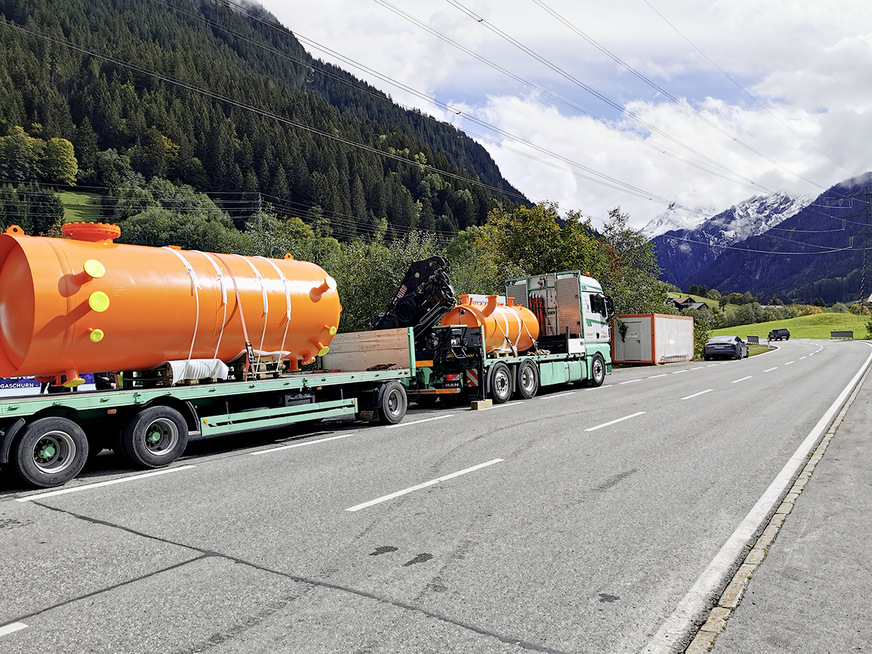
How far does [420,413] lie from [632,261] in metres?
33.2

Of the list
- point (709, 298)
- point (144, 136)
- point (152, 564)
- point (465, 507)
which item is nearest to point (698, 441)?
point (465, 507)

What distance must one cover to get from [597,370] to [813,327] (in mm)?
103628

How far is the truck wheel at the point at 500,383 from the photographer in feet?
52.6

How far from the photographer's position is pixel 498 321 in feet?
57.8

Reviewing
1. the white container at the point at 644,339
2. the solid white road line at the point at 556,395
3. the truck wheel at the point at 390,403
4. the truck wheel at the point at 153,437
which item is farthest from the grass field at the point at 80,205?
the truck wheel at the point at 153,437

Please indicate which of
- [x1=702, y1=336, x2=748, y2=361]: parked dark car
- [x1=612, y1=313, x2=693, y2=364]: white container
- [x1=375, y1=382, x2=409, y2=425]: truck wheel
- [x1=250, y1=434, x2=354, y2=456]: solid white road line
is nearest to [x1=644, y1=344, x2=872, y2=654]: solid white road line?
[x1=250, y1=434, x2=354, y2=456]: solid white road line

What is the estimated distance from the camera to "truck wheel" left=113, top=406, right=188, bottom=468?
815 cm

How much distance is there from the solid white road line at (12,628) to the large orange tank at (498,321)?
42.7 feet

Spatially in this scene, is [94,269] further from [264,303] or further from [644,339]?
[644,339]

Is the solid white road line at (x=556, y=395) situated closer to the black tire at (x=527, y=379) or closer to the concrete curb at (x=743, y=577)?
the black tire at (x=527, y=379)

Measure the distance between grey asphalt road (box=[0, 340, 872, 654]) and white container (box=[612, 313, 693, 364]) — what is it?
26.5 m

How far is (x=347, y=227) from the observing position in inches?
4444

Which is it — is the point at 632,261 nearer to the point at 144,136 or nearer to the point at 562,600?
the point at 562,600

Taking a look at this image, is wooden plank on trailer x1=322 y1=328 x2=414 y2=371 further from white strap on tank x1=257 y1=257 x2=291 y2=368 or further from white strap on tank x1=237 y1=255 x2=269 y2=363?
white strap on tank x1=237 y1=255 x2=269 y2=363
